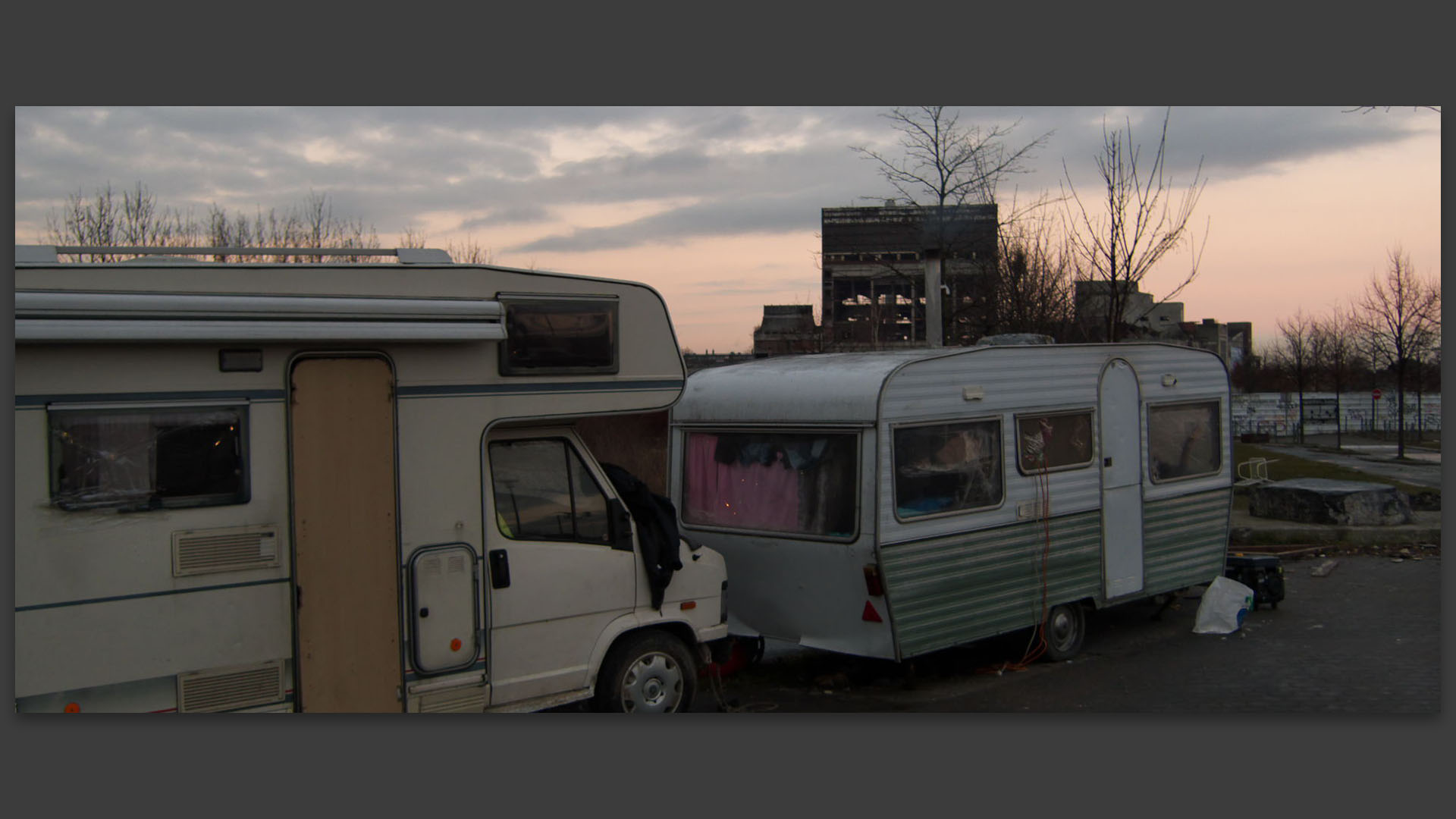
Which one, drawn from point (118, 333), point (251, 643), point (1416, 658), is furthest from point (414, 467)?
point (1416, 658)

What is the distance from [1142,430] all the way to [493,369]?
19.8 feet

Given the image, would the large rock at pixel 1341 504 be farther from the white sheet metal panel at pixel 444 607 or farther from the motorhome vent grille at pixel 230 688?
the motorhome vent grille at pixel 230 688

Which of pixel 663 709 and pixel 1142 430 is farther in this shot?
pixel 1142 430

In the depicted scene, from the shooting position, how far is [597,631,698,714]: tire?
6.76m

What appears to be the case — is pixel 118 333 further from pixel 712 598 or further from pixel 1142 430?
pixel 1142 430

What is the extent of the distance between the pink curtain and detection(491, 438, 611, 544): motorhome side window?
1878mm

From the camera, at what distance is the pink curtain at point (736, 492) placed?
830 cm

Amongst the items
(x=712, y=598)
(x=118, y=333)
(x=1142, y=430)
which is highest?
(x=118, y=333)

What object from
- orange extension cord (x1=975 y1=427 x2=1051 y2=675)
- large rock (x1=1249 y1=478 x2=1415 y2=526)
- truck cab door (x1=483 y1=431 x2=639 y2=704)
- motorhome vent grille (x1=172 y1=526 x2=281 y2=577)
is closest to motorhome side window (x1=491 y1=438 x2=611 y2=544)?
truck cab door (x1=483 y1=431 x2=639 y2=704)

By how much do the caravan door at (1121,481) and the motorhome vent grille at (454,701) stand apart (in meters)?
5.51

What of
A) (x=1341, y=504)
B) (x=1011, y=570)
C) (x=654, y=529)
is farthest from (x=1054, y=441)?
(x=1341, y=504)

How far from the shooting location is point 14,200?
6.19 meters

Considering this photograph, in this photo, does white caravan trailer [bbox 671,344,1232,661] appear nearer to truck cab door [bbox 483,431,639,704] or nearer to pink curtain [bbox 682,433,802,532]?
pink curtain [bbox 682,433,802,532]

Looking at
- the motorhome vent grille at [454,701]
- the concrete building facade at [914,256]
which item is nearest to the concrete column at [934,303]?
the concrete building facade at [914,256]
